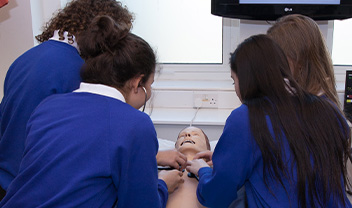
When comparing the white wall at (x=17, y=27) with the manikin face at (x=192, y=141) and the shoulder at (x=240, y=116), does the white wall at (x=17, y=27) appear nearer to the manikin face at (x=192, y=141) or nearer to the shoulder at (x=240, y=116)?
the manikin face at (x=192, y=141)

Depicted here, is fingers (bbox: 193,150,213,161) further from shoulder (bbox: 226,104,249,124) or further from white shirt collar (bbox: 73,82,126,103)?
white shirt collar (bbox: 73,82,126,103)

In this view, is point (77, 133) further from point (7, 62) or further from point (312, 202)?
point (7, 62)

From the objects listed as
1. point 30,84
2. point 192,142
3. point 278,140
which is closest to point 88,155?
point 30,84

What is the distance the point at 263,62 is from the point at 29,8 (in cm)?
177

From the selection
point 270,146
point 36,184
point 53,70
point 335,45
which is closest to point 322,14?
point 335,45

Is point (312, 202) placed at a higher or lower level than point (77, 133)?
lower

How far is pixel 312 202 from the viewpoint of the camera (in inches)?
45.3

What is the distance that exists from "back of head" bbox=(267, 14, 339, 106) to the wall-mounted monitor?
3.09 feet

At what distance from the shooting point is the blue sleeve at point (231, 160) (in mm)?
1163

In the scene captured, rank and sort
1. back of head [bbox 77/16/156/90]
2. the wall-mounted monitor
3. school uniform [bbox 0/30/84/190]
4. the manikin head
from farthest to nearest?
the wall-mounted monitor < the manikin head < school uniform [bbox 0/30/84/190] < back of head [bbox 77/16/156/90]

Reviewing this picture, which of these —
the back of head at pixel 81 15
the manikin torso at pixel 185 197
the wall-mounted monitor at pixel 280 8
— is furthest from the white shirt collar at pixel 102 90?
the wall-mounted monitor at pixel 280 8

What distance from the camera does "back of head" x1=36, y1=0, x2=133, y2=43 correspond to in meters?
1.33

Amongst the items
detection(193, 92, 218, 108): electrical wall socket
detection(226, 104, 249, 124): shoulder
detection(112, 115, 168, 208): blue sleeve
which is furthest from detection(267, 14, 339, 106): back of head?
detection(193, 92, 218, 108): electrical wall socket

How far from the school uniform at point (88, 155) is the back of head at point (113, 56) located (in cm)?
4
